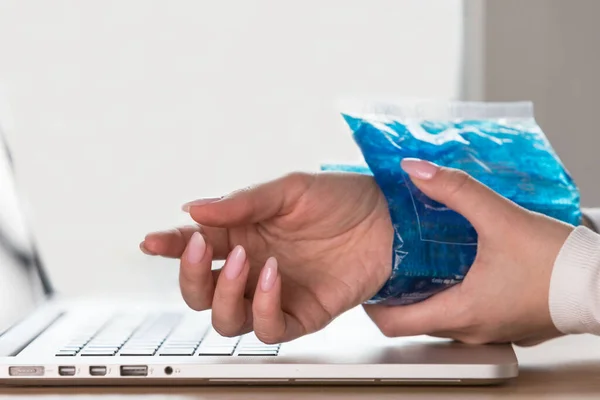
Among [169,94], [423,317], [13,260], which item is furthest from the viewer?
[169,94]

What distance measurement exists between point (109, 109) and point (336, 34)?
1.39 ft

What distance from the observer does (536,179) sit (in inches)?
27.5

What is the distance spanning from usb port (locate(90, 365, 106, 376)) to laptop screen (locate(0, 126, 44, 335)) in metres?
0.20

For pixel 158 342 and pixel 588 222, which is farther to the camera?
pixel 588 222

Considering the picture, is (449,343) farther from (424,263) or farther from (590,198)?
(590,198)

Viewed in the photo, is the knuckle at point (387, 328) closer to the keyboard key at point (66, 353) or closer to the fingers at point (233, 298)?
the fingers at point (233, 298)

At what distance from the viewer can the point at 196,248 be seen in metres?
0.57

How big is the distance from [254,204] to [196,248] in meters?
0.06

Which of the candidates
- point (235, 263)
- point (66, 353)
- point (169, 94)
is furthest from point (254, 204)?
point (169, 94)

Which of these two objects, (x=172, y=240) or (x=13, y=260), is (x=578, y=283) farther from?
(x=13, y=260)

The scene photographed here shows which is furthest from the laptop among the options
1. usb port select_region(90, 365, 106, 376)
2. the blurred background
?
the blurred background

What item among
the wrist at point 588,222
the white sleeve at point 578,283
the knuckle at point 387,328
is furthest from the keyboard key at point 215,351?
the wrist at point 588,222

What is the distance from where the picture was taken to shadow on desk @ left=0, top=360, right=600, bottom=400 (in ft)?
1.81

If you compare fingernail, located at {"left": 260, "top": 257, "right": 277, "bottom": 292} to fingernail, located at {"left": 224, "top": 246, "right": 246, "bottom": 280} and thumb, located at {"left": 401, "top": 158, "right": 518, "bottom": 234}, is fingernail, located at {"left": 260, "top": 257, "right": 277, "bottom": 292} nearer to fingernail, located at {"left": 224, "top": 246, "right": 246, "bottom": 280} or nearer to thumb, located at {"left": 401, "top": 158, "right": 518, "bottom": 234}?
fingernail, located at {"left": 224, "top": 246, "right": 246, "bottom": 280}
